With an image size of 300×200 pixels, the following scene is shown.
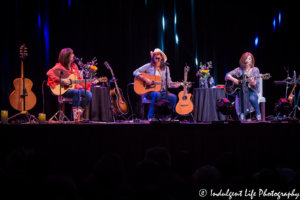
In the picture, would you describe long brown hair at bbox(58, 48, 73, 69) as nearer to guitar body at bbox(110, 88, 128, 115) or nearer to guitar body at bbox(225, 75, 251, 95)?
guitar body at bbox(110, 88, 128, 115)

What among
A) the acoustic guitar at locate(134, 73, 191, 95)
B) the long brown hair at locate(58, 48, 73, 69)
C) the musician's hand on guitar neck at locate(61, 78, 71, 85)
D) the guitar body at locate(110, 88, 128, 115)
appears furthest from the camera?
the guitar body at locate(110, 88, 128, 115)

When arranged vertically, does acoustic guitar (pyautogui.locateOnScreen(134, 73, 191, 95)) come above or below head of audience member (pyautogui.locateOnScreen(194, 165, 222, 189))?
above

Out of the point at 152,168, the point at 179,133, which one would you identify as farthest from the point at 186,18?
the point at 152,168

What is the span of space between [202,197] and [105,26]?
20.9 feet

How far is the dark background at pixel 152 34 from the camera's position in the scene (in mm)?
6965

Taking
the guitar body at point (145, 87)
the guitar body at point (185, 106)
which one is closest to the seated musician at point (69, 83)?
the guitar body at point (145, 87)

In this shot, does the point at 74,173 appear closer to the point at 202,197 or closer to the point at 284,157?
the point at 202,197

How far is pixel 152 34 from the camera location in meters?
7.95

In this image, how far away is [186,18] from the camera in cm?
815

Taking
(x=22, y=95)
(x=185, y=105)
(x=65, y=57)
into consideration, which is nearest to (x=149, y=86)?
(x=185, y=105)

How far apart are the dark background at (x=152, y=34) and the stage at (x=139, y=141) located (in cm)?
302

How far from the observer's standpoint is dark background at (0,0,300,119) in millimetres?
6965

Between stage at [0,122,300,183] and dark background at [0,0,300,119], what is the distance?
3023mm

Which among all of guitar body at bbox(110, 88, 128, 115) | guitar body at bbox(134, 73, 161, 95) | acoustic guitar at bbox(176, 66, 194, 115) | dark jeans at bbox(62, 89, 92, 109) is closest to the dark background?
guitar body at bbox(110, 88, 128, 115)
